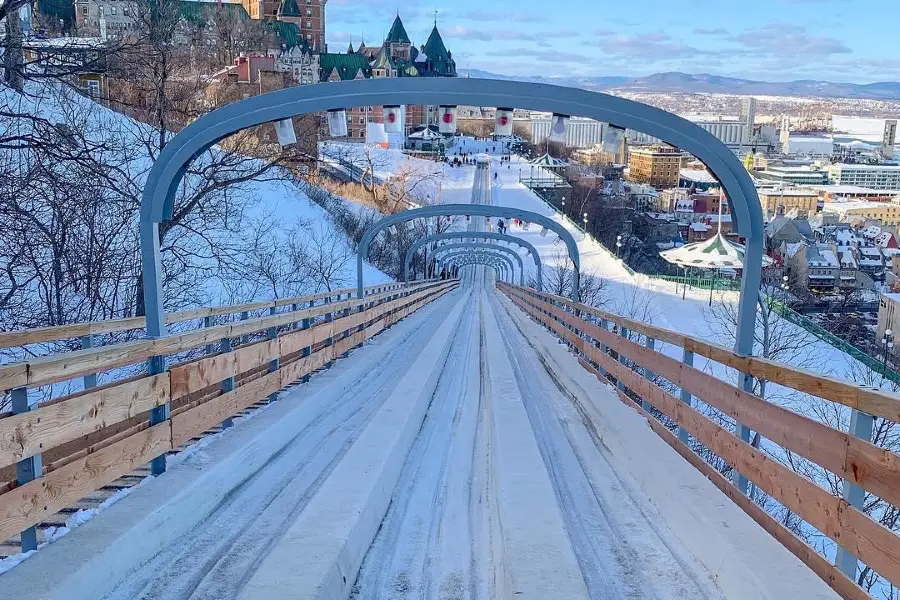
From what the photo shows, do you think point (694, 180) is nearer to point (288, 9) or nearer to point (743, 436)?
point (288, 9)

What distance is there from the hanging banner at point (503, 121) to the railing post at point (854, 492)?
4.04 meters

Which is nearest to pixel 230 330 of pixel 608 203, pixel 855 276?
pixel 855 276

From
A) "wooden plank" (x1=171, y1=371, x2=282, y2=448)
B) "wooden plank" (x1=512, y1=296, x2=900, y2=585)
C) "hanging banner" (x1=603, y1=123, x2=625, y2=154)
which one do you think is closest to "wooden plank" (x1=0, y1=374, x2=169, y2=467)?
"wooden plank" (x1=171, y1=371, x2=282, y2=448)

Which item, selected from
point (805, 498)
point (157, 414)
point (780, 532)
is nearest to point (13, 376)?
point (157, 414)

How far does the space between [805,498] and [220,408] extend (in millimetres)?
4322

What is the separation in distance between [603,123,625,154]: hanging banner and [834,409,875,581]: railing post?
3234 millimetres

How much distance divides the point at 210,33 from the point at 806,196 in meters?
149

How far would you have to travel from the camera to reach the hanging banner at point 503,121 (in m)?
6.59

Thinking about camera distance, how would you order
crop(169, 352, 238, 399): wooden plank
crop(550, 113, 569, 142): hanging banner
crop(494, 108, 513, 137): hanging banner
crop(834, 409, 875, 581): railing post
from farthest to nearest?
crop(494, 108, 513, 137): hanging banner, crop(550, 113, 569, 142): hanging banner, crop(169, 352, 238, 399): wooden plank, crop(834, 409, 875, 581): railing post

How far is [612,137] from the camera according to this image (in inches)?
239

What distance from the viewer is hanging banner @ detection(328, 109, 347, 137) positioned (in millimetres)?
6465

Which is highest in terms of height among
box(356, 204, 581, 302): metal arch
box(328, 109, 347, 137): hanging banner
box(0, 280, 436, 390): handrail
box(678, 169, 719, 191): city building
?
box(678, 169, 719, 191): city building

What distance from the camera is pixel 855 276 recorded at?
269 ft

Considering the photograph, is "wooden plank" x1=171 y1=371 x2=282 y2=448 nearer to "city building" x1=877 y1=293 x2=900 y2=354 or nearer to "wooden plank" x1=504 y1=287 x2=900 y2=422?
"wooden plank" x1=504 y1=287 x2=900 y2=422
